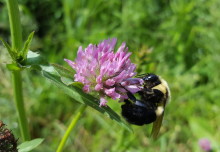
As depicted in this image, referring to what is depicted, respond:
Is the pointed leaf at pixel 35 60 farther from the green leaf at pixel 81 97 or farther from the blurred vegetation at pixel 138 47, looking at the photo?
the blurred vegetation at pixel 138 47

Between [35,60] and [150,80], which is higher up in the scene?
[35,60]

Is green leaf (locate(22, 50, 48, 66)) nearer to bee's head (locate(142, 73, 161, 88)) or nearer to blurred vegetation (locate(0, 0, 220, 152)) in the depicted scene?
bee's head (locate(142, 73, 161, 88))

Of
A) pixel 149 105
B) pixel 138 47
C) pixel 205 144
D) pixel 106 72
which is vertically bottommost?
pixel 205 144

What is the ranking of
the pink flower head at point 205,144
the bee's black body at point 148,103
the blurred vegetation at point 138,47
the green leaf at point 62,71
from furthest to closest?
the pink flower head at point 205,144, the blurred vegetation at point 138,47, the bee's black body at point 148,103, the green leaf at point 62,71

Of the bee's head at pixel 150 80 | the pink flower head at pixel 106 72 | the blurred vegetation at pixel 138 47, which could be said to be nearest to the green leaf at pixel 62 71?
the pink flower head at pixel 106 72

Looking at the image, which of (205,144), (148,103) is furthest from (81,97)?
(205,144)

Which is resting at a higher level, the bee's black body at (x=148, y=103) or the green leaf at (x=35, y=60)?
the green leaf at (x=35, y=60)

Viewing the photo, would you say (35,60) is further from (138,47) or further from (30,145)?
(138,47)

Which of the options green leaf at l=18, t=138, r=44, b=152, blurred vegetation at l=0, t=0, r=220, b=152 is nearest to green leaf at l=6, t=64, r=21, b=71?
green leaf at l=18, t=138, r=44, b=152
